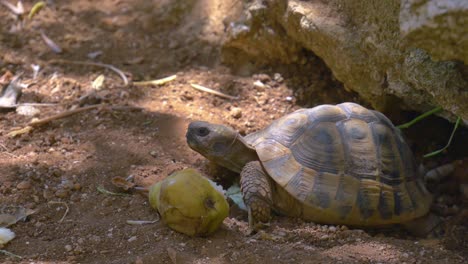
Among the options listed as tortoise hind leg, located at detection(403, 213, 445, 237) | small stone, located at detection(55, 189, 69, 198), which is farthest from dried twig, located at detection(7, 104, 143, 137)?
tortoise hind leg, located at detection(403, 213, 445, 237)

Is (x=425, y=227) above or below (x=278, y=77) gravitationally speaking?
below

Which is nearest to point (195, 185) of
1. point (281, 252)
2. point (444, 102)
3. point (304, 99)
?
point (281, 252)

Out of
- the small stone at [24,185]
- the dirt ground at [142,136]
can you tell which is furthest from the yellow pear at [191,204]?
the small stone at [24,185]

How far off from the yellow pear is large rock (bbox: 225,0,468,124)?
1218 mm

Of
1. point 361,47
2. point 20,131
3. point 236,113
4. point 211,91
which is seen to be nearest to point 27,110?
point 20,131

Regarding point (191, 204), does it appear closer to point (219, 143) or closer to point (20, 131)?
point (219, 143)

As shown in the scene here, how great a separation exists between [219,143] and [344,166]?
72 centimetres

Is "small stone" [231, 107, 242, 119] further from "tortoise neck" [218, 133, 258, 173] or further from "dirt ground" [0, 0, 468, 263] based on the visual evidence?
"tortoise neck" [218, 133, 258, 173]

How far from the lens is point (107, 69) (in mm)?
5004

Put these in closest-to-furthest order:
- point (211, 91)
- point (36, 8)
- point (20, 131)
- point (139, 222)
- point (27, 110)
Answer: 1. point (139, 222)
2. point (20, 131)
3. point (27, 110)
4. point (211, 91)
5. point (36, 8)

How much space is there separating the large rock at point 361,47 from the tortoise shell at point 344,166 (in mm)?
337

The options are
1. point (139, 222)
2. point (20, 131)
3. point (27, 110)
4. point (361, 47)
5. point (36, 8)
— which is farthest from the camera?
point (36, 8)

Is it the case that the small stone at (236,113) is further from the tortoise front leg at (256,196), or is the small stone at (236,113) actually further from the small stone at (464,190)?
the small stone at (464,190)

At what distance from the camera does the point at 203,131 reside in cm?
364
